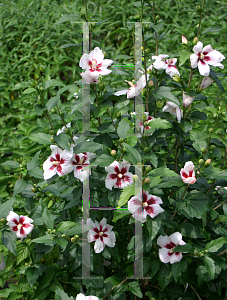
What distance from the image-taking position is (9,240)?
1.43 meters

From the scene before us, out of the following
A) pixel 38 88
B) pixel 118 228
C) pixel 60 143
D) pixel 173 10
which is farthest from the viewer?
pixel 173 10

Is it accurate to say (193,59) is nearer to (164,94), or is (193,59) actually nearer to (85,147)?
(164,94)

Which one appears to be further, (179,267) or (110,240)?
(110,240)

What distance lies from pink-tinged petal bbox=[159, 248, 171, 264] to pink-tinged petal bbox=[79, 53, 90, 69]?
0.90 meters

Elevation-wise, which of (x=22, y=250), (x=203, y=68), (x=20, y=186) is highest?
(x=203, y=68)

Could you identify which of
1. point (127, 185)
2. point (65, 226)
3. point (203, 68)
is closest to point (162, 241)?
point (127, 185)

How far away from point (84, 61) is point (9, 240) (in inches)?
35.5

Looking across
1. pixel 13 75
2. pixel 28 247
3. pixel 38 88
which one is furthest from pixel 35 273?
pixel 13 75

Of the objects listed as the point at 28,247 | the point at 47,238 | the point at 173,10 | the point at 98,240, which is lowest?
the point at 28,247

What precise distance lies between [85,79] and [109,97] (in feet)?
0.71

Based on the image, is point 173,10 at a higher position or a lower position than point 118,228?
higher

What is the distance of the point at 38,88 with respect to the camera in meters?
1.42

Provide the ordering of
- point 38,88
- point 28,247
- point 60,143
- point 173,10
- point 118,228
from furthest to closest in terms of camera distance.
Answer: point 173,10, point 118,228, point 28,247, point 38,88, point 60,143

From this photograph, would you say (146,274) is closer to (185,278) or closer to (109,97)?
(185,278)
